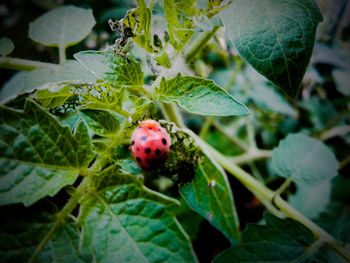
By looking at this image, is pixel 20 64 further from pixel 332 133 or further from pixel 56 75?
pixel 332 133

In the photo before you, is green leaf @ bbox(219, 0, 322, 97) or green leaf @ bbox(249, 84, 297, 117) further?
green leaf @ bbox(249, 84, 297, 117)

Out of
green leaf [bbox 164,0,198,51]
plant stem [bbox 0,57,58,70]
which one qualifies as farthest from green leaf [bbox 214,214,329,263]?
plant stem [bbox 0,57,58,70]

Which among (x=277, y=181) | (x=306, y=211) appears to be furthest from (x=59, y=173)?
(x=277, y=181)

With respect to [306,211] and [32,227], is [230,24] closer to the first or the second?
[32,227]

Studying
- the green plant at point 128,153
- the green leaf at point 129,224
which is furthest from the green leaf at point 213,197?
the green leaf at point 129,224

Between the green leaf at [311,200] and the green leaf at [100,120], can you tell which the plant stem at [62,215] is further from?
the green leaf at [311,200]

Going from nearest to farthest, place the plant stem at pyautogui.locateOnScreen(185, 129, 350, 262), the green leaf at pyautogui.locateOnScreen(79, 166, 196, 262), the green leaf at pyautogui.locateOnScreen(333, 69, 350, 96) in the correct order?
the green leaf at pyautogui.locateOnScreen(79, 166, 196, 262), the plant stem at pyautogui.locateOnScreen(185, 129, 350, 262), the green leaf at pyautogui.locateOnScreen(333, 69, 350, 96)

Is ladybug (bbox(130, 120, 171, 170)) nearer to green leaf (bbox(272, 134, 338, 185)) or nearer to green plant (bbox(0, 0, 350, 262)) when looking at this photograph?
green plant (bbox(0, 0, 350, 262))
